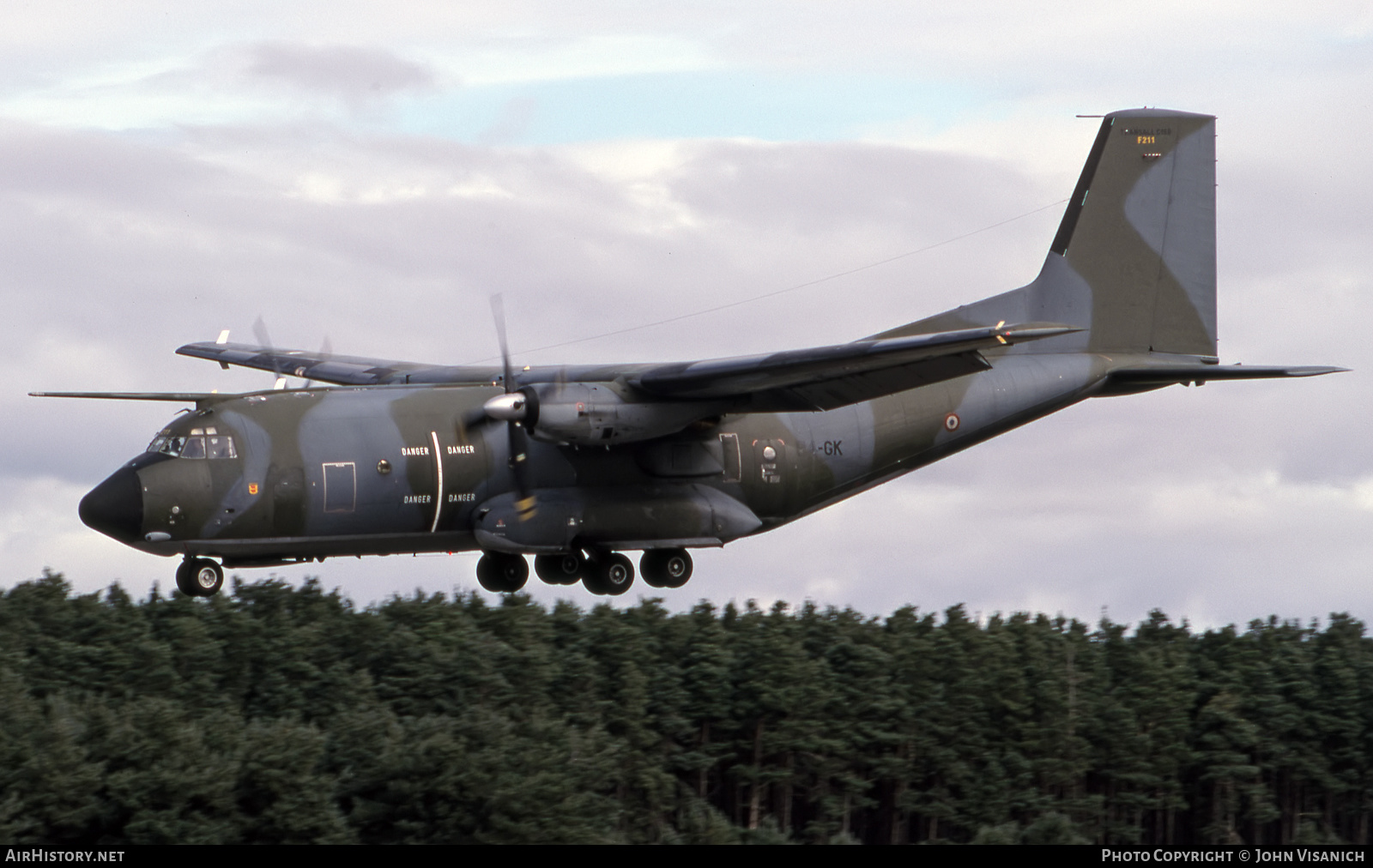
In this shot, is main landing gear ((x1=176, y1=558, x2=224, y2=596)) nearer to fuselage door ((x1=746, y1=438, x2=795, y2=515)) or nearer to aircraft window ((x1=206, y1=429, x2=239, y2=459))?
aircraft window ((x1=206, y1=429, x2=239, y2=459))

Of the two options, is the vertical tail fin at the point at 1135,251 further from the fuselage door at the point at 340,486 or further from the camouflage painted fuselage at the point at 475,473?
the fuselage door at the point at 340,486

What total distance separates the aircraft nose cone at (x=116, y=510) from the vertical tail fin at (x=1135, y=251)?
56.8 feet

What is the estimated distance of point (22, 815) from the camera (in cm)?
3659

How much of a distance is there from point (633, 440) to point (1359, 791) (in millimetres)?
54685

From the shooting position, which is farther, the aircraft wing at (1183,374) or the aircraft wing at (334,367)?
the aircraft wing at (334,367)

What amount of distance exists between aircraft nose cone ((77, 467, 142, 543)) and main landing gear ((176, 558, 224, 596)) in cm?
117

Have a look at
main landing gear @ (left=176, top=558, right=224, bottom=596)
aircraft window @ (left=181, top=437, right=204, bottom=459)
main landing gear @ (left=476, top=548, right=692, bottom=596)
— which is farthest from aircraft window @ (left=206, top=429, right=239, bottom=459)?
main landing gear @ (left=476, top=548, right=692, bottom=596)

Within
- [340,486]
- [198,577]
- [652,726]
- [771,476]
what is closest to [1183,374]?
[771,476]

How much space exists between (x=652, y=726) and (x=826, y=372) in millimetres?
38185

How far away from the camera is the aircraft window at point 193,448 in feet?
82.7

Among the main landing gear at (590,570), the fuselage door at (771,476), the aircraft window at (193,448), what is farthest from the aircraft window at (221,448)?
the fuselage door at (771,476)

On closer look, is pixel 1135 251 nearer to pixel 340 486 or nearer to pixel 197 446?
pixel 340 486

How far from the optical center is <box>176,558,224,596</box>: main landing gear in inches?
1006

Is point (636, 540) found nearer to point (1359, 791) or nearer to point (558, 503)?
point (558, 503)
